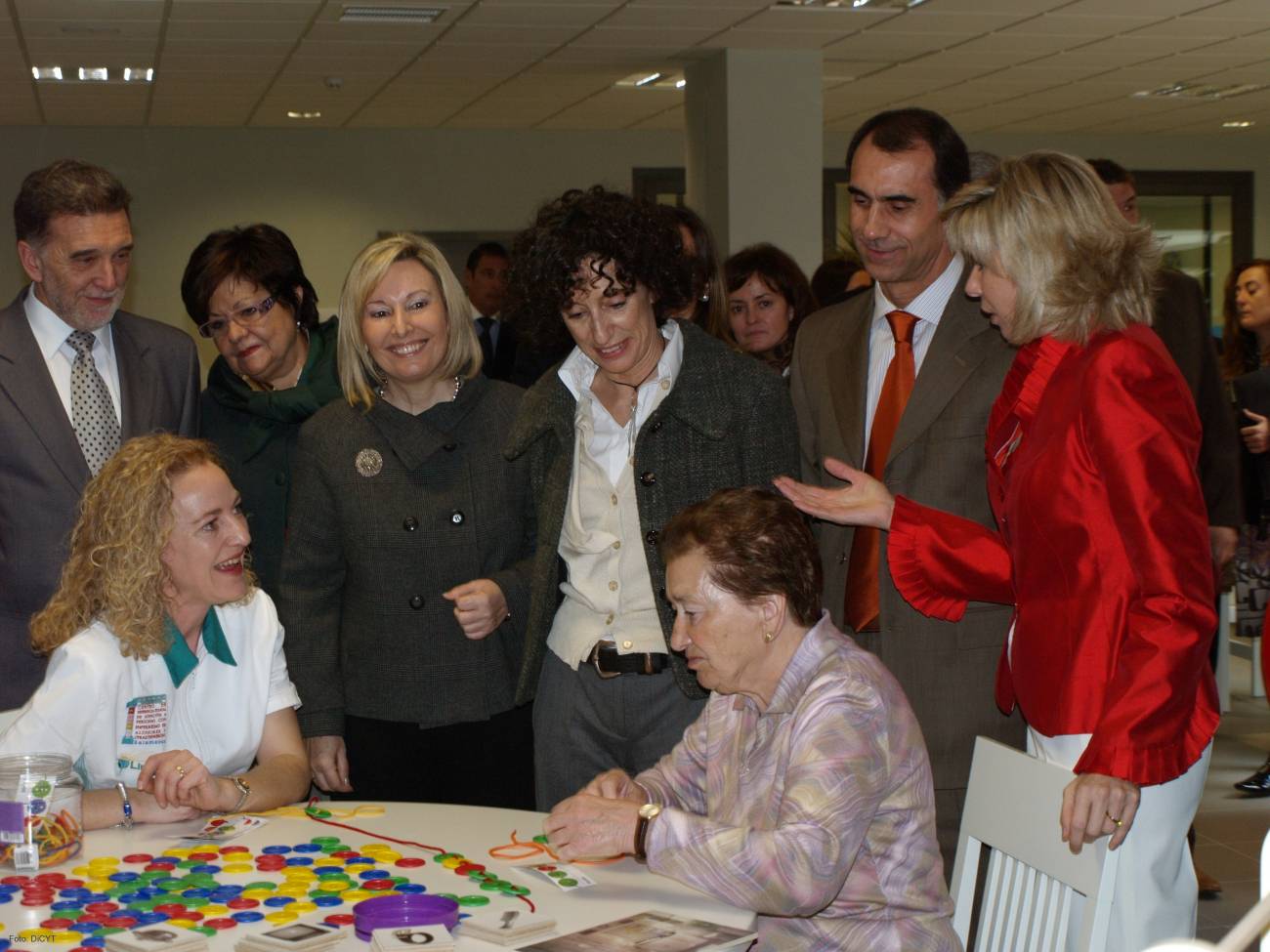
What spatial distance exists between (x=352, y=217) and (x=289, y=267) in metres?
9.07

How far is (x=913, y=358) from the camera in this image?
2.94 m

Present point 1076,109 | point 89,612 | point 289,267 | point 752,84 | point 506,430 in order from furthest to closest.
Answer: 1. point 1076,109
2. point 752,84
3. point 289,267
4. point 506,430
5. point 89,612

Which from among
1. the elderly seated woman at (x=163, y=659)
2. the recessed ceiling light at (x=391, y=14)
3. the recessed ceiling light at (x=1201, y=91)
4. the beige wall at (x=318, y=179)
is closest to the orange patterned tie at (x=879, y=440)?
the elderly seated woman at (x=163, y=659)

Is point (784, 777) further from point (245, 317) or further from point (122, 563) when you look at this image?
point (245, 317)

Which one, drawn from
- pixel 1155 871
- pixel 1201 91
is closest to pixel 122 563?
pixel 1155 871

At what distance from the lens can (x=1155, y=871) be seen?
2.29m

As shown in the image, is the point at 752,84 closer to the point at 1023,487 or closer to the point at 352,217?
the point at 352,217

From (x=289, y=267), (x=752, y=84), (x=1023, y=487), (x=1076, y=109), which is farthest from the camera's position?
(x=1076, y=109)

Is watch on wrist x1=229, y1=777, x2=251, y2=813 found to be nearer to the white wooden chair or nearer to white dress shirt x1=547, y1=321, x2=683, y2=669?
white dress shirt x1=547, y1=321, x2=683, y2=669

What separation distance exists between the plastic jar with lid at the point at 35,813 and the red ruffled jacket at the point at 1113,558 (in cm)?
159

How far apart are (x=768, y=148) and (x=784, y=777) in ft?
25.8

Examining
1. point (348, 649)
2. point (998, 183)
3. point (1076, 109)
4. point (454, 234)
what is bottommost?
point (348, 649)

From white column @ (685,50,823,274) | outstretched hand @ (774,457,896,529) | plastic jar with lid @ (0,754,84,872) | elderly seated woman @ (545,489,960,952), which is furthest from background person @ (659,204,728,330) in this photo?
white column @ (685,50,823,274)

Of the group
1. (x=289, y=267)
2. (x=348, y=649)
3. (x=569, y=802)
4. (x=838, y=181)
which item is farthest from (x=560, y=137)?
(x=569, y=802)
